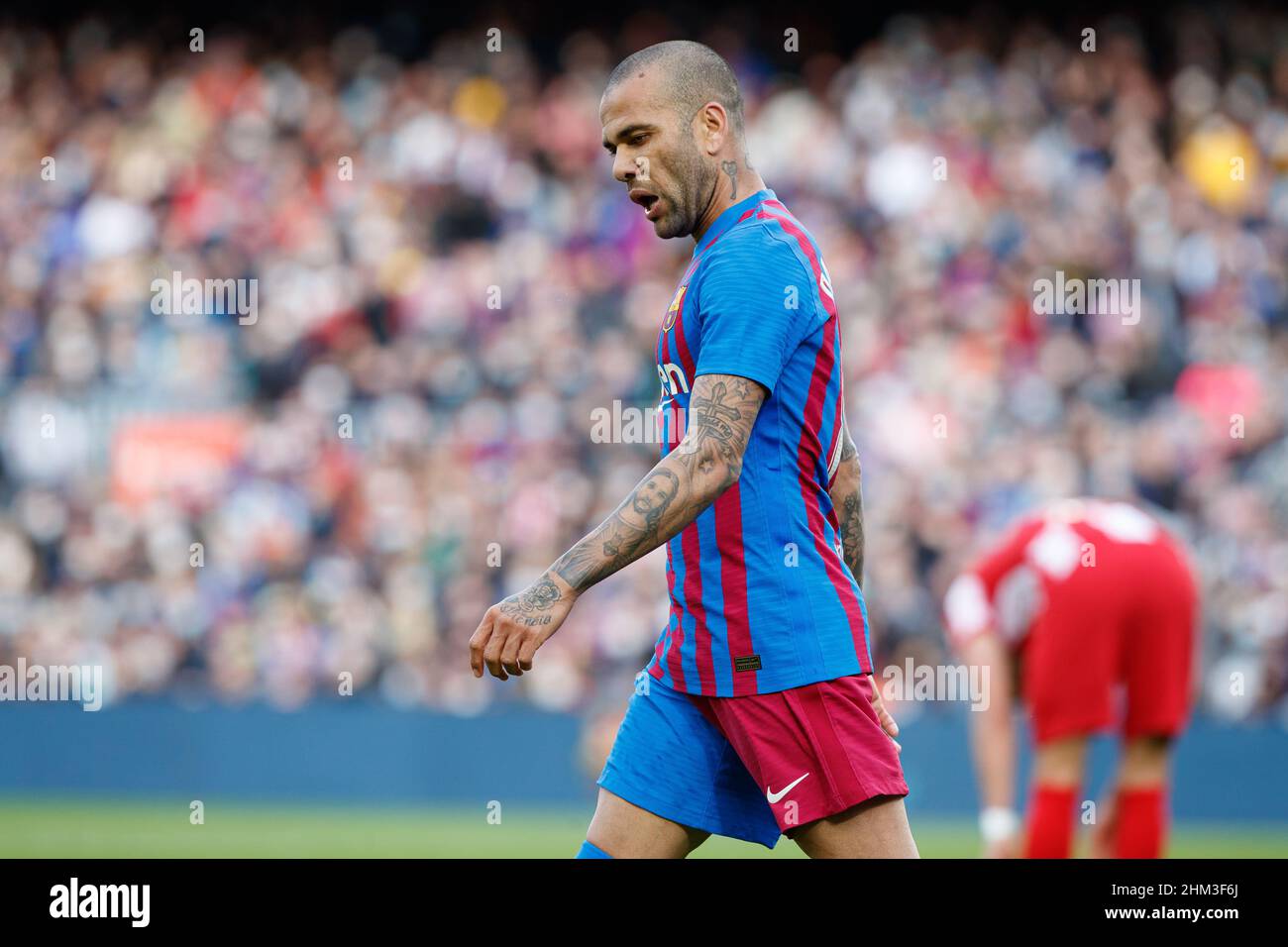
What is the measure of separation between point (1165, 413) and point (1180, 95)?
4.13 metres

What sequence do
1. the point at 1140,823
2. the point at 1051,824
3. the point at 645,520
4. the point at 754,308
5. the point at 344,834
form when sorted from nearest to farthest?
the point at 645,520 < the point at 754,308 < the point at 1051,824 < the point at 1140,823 < the point at 344,834

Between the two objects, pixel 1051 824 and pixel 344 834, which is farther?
pixel 344 834

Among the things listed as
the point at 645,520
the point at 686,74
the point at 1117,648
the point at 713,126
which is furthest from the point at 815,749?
the point at 1117,648

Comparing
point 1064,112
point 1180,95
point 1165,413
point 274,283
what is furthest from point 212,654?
point 1180,95

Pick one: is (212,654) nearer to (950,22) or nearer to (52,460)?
(52,460)

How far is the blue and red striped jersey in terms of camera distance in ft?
12.7

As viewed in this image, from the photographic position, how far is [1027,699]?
6832mm

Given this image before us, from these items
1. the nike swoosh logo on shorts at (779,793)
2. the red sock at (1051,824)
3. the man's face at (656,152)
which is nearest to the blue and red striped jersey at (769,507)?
the man's face at (656,152)

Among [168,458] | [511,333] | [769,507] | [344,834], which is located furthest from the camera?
[511,333]

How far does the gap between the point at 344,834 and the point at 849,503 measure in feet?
24.4

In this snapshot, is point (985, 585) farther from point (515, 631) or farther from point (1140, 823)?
point (515, 631)

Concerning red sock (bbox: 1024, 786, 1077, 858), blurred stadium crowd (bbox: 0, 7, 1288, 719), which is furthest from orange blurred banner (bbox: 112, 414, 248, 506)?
red sock (bbox: 1024, 786, 1077, 858)

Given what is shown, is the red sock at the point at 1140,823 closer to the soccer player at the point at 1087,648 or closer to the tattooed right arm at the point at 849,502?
the soccer player at the point at 1087,648

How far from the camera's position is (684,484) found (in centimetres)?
367
